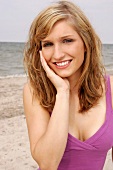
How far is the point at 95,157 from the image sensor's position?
2104mm

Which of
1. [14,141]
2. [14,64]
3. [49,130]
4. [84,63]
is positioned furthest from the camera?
[14,64]

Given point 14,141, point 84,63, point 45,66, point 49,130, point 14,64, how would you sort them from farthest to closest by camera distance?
point 14,64, point 14,141, point 84,63, point 45,66, point 49,130

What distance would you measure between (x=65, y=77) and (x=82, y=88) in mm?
217

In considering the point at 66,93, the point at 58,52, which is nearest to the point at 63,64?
the point at 58,52

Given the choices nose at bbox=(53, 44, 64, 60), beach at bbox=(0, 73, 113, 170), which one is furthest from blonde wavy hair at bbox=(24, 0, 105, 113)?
beach at bbox=(0, 73, 113, 170)

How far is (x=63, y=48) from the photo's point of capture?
6.38ft

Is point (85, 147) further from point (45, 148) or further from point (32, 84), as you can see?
point (32, 84)

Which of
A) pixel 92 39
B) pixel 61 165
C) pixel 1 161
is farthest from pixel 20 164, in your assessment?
pixel 92 39

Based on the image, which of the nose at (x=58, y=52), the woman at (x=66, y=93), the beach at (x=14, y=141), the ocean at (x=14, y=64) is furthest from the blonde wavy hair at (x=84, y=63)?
the ocean at (x=14, y=64)

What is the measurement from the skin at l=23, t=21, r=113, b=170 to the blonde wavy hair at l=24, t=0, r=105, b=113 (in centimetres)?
4

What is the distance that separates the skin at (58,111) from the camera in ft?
6.21

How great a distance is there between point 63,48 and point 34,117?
49cm

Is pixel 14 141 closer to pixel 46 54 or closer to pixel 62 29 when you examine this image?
pixel 46 54

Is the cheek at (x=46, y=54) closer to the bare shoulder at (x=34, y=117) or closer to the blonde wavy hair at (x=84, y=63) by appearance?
the blonde wavy hair at (x=84, y=63)
